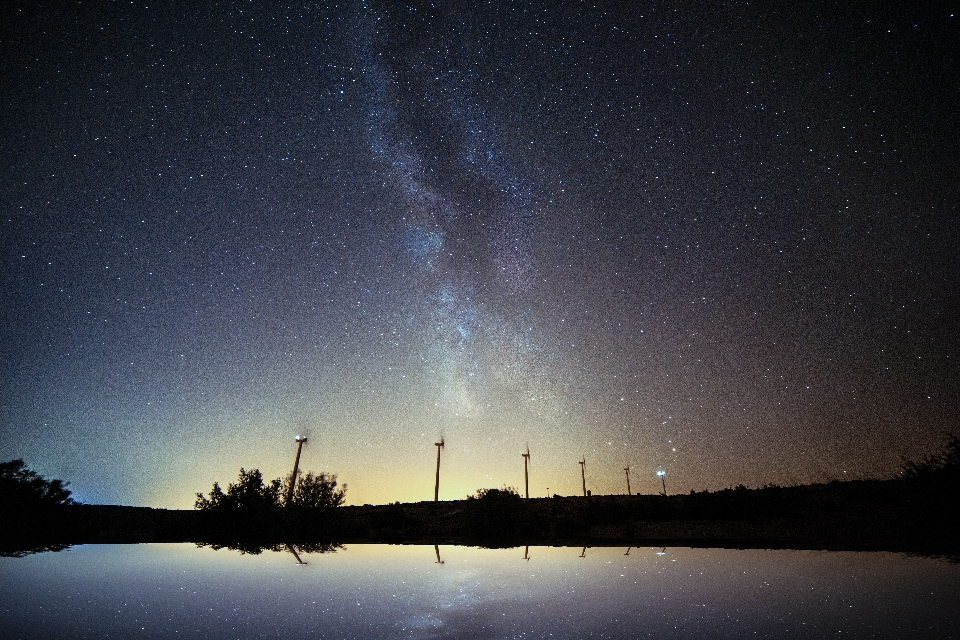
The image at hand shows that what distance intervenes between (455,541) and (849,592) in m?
19.5

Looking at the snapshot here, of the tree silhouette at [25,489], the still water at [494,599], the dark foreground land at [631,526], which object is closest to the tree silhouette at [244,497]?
the dark foreground land at [631,526]

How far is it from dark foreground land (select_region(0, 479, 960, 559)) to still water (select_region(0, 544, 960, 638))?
6478 millimetres

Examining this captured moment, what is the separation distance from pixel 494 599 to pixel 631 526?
1991cm

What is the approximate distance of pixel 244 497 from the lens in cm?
2781

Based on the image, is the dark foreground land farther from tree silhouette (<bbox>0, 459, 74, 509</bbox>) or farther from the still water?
the still water

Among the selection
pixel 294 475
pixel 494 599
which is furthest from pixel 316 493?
pixel 494 599

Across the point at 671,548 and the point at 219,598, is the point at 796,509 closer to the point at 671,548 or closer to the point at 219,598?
the point at 671,548

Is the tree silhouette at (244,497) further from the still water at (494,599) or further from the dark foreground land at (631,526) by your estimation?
the still water at (494,599)

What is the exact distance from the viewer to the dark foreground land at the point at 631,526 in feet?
59.1

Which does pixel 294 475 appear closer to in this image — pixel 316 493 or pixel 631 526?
pixel 316 493

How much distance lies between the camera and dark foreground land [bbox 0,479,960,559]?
18016 millimetres

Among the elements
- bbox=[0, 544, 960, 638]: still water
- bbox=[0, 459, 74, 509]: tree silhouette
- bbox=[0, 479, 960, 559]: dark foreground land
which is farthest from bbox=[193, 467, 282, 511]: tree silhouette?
bbox=[0, 544, 960, 638]: still water

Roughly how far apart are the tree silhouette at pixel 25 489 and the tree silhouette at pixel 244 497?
7400 millimetres

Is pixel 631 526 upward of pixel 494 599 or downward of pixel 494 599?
upward
